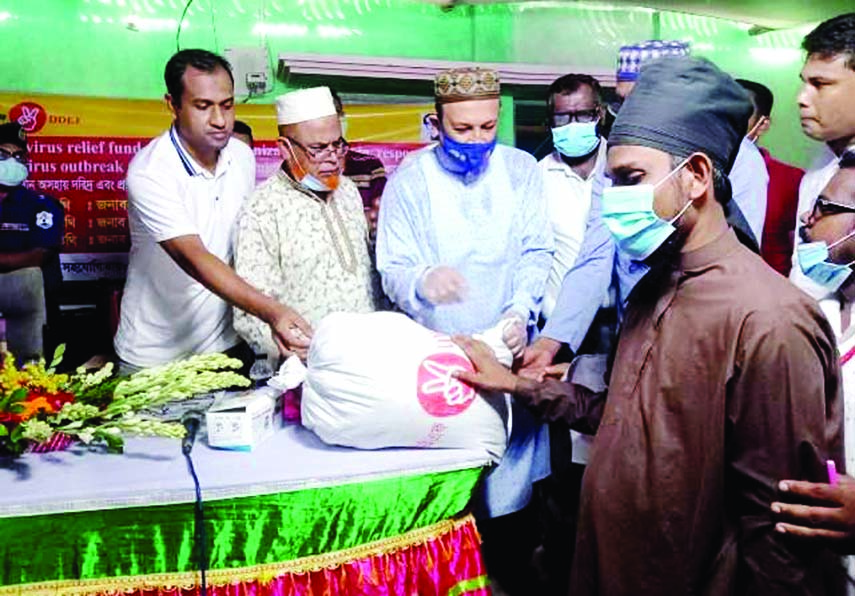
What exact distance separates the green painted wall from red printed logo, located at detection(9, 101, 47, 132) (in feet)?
0.45

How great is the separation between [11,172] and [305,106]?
7.69ft

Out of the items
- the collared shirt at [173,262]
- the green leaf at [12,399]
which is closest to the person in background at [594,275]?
the collared shirt at [173,262]

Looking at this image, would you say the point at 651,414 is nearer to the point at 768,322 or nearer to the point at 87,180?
the point at 768,322

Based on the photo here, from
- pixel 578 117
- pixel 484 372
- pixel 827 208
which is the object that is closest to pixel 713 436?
pixel 484 372

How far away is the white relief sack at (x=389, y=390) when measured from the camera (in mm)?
1787

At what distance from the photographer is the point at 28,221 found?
436cm

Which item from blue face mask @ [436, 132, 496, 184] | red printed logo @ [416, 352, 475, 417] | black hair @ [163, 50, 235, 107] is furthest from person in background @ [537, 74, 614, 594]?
black hair @ [163, 50, 235, 107]

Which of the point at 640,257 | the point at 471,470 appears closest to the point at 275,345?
the point at 471,470

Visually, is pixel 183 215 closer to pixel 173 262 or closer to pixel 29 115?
pixel 173 262

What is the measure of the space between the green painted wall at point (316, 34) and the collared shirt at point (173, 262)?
2.40 meters

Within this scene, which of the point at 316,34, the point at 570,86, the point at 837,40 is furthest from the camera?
the point at 316,34

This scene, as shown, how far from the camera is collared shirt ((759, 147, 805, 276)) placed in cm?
350

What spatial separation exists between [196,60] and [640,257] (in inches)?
70.1

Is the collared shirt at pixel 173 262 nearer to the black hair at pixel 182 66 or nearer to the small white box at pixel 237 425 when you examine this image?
the black hair at pixel 182 66
